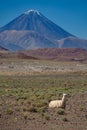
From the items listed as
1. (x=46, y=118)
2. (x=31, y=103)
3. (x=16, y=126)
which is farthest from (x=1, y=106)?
(x=16, y=126)

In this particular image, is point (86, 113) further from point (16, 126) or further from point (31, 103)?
point (16, 126)

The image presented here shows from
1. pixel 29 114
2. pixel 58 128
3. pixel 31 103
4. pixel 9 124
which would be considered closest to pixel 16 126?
pixel 9 124

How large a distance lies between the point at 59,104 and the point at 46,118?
11.1 ft

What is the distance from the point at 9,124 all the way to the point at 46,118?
2132mm

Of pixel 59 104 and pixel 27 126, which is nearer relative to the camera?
pixel 27 126

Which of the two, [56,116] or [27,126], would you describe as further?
[56,116]

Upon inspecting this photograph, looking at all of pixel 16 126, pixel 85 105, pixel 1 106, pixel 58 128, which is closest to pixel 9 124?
pixel 16 126

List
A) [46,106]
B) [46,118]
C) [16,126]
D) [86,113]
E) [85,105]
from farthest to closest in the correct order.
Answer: [85,105] → [46,106] → [86,113] → [46,118] → [16,126]

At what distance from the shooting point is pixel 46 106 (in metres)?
20.7

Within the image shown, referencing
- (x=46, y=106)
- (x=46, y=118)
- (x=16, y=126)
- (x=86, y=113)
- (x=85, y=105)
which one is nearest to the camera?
(x=16, y=126)

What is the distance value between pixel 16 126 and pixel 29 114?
284 centimetres

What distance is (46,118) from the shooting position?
17.1 metres

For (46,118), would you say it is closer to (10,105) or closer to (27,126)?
(27,126)

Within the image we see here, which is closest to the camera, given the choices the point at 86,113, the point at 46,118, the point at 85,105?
the point at 46,118
